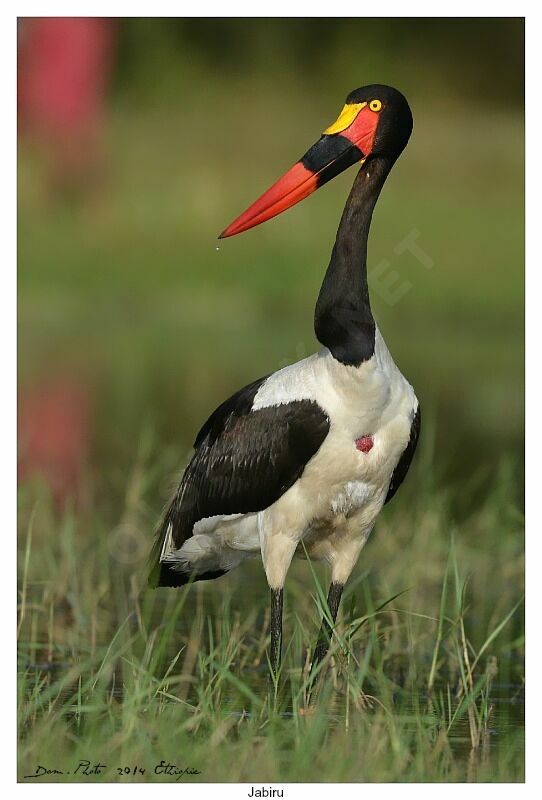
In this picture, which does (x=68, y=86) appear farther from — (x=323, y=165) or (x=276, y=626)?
(x=276, y=626)

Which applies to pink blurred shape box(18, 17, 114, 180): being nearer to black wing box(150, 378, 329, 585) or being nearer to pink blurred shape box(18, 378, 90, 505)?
pink blurred shape box(18, 378, 90, 505)

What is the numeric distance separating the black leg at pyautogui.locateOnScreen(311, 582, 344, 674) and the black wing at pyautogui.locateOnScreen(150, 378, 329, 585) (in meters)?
0.46

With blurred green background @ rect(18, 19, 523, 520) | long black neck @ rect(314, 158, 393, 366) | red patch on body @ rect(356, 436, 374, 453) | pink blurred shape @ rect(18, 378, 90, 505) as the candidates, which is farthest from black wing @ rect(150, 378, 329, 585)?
blurred green background @ rect(18, 19, 523, 520)

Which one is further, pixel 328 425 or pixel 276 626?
pixel 276 626

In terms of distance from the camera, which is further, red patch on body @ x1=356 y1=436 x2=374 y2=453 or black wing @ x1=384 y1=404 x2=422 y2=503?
black wing @ x1=384 y1=404 x2=422 y2=503

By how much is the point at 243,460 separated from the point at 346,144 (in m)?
1.20

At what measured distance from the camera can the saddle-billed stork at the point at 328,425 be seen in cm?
568

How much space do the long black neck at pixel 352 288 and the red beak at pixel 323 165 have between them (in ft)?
0.33

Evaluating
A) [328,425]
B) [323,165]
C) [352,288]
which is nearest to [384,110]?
[323,165]

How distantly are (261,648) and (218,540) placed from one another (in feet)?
1.60

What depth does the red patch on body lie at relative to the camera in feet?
18.7

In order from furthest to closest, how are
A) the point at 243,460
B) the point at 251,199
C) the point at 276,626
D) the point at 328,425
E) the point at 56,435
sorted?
the point at 251,199, the point at 56,435, the point at 276,626, the point at 243,460, the point at 328,425

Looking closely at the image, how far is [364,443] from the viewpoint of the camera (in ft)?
18.7

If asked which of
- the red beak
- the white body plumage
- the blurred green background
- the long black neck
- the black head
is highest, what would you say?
the blurred green background
